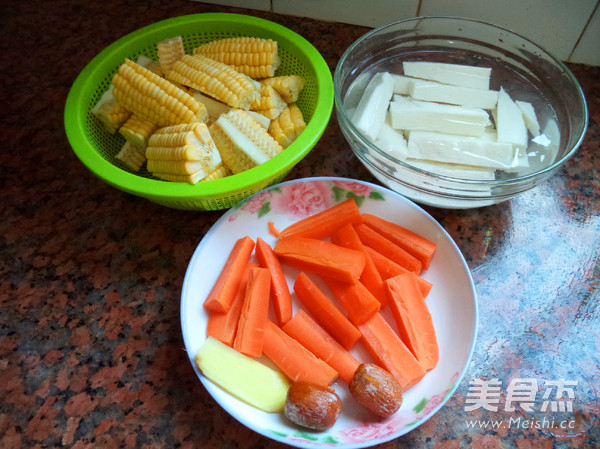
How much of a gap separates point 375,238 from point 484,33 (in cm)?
70

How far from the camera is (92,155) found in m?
0.99

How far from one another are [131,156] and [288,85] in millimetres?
430

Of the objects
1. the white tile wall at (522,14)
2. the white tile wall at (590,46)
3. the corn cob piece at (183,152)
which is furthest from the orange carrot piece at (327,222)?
the white tile wall at (590,46)

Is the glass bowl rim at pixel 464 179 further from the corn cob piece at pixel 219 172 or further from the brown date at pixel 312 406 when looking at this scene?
the brown date at pixel 312 406

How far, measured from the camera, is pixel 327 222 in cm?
109

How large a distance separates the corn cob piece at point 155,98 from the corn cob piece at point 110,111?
4 cm

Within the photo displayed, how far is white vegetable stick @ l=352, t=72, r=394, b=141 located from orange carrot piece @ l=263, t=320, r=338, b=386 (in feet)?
1.69

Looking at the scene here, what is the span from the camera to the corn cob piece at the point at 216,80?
111 centimetres

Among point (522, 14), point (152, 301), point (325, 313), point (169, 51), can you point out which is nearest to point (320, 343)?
point (325, 313)

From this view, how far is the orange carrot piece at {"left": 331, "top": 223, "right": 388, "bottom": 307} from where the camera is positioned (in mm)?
1010

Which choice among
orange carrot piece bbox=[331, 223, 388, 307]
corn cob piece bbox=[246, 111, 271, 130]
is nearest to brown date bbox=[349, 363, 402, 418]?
orange carrot piece bbox=[331, 223, 388, 307]

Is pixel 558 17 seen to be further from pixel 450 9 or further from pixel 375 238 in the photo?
pixel 375 238

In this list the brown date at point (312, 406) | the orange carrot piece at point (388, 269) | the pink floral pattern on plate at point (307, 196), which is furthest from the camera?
the pink floral pattern on plate at point (307, 196)

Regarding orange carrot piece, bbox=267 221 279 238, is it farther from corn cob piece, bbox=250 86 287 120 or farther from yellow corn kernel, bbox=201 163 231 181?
corn cob piece, bbox=250 86 287 120
